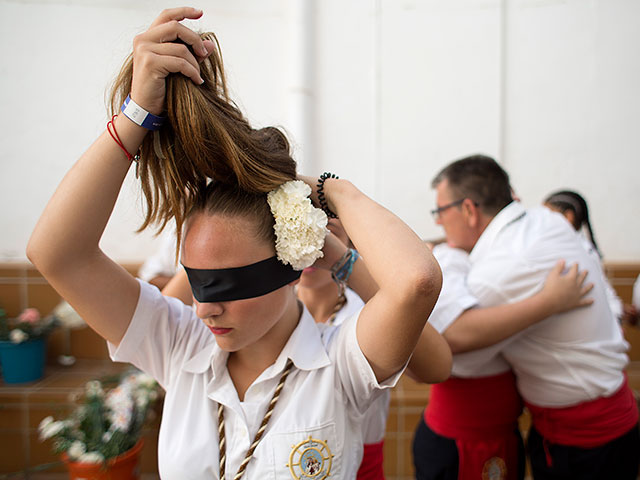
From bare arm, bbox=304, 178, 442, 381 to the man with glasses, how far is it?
82 cm

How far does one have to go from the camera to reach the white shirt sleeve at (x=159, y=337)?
1.10 m

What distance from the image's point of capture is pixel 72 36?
3.28m

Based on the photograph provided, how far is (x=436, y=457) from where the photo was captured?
6.21 ft

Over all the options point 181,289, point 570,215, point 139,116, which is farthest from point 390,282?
point 570,215

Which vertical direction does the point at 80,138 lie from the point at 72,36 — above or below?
below

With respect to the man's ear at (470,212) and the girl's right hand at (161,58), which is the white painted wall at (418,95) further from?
the girl's right hand at (161,58)

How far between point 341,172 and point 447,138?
2.76ft

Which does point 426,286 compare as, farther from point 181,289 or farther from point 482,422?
point 482,422

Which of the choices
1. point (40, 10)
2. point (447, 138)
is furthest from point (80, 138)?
point (447, 138)

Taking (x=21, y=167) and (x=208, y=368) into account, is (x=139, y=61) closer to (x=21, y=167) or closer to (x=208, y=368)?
(x=208, y=368)

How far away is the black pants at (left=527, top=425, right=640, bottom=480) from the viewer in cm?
171

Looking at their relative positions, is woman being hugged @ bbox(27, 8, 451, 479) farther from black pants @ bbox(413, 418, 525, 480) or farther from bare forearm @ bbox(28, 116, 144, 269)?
black pants @ bbox(413, 418, 525, 480)

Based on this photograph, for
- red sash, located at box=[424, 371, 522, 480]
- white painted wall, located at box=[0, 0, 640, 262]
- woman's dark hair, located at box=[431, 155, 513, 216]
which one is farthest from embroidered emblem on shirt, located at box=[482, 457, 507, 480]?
white painted wall, located at box=[0, 0, 640, 262]

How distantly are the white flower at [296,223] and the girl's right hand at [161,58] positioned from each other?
0.29m
